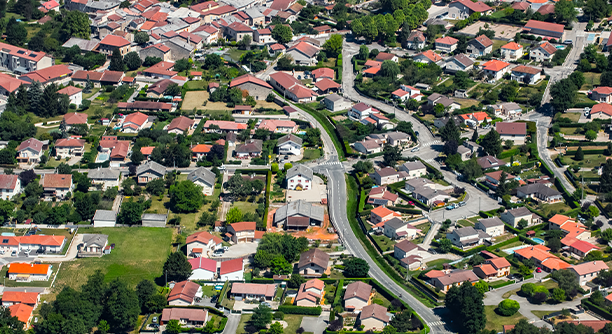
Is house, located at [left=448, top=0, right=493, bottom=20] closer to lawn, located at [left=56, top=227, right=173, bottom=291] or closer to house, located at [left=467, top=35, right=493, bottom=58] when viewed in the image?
house, located at [left=467, top=35, right=493, bottom=58]

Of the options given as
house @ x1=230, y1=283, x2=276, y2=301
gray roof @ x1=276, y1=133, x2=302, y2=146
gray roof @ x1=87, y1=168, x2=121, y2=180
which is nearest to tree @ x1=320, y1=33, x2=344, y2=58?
gray roof @ x1=276, y1=133, x2=302, y2=146

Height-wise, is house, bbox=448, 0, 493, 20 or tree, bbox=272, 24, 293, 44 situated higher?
house, bbox=448, 0, 493, 20

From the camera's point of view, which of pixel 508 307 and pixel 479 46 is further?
pixel 479 46

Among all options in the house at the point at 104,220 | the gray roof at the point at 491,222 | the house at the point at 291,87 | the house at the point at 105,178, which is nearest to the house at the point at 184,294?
the house at the point at 104,220

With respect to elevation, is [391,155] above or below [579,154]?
below

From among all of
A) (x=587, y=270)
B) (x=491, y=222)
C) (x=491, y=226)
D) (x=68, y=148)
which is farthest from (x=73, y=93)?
(x=587, y=270)

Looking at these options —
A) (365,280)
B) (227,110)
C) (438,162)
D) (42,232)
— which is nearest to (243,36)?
(227,110)

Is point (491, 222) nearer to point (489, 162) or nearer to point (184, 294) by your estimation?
point (489, 162)
